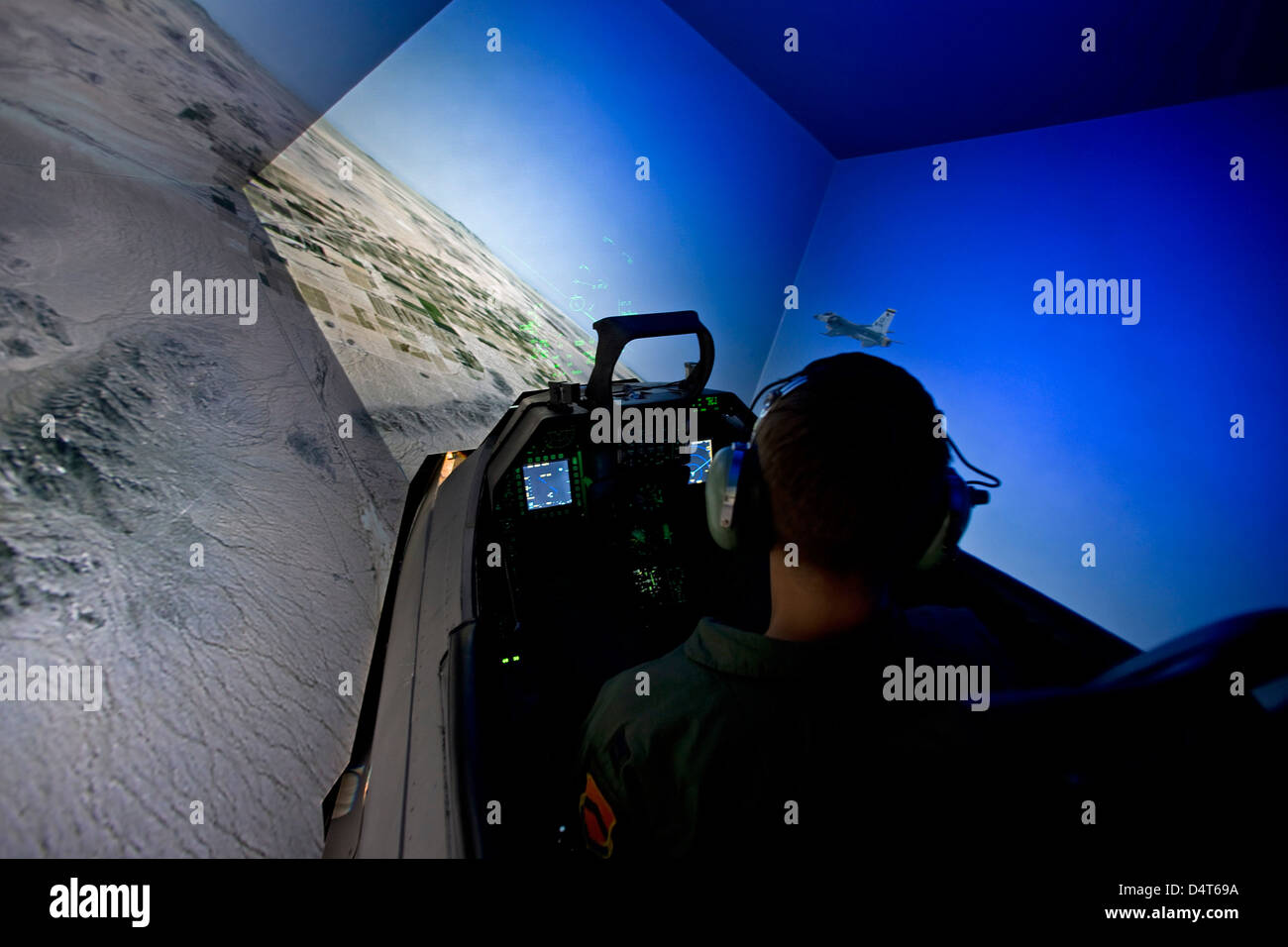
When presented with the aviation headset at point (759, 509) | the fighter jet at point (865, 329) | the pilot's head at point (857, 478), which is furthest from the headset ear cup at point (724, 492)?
the fighter jet at point (865, 329)

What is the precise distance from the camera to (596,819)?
2.56 feet

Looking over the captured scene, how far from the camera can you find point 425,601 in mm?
1572

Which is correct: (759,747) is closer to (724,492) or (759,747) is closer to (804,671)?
(804,671)

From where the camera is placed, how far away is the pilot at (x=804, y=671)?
0.59 m

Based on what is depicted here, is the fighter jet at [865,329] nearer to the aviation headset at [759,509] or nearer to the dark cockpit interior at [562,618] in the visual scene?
the dark cockpit interior at [562,618]

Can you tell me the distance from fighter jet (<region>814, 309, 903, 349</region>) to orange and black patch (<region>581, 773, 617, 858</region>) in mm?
3530

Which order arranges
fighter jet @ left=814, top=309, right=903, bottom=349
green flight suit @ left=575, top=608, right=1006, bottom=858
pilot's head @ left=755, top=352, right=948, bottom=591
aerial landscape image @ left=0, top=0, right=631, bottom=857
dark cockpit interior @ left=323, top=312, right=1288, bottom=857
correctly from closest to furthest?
green flight suit @ left=575, top=608, right=1006, bottom=858, pilot's head @ left=755, top=352, right=948, bottom=591, dark cockpit interior @ left=323, top=312, right=1288, bottom=857, aerial landscape image @ left=0, top=0, right=631, bottom=857, fighter jet @ left=814, top=309, right=903, bottom=349

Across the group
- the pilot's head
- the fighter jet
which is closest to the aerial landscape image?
the pilot's head

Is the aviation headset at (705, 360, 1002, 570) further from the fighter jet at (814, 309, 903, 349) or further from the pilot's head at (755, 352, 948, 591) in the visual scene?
the fighter jet at (814, 309, 903, 349)

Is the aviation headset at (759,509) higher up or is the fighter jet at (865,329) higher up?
the fighter jet at (865,329)

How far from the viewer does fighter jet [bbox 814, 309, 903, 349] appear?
3637mm
